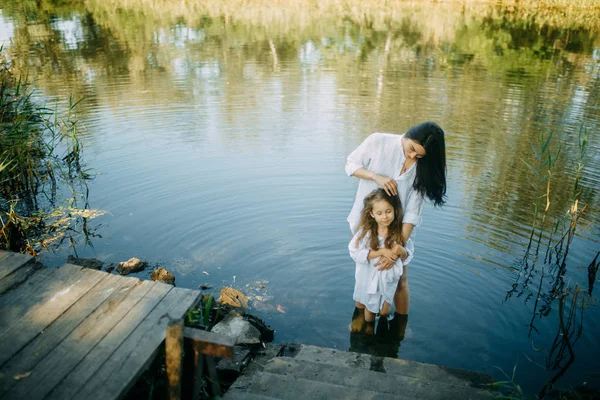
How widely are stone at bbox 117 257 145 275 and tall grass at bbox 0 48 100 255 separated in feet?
3.28

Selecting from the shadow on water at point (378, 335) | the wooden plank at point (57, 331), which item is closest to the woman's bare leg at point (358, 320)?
the shadow on water at point (378, 335)

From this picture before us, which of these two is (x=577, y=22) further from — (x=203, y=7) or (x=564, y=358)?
(x=564, y=358)

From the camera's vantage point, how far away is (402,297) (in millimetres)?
4215

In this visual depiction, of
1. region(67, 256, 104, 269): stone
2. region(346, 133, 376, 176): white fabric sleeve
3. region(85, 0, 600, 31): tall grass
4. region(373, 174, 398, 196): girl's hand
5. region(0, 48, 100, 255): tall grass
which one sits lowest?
region(67, 256, 104, 269): stone

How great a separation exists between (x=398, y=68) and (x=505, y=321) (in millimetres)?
11488

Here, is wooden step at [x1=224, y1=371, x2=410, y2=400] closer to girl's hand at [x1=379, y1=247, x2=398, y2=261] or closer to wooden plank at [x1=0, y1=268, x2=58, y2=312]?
girl's hand at [x1=379, y1=247, x2=398, y2=261]

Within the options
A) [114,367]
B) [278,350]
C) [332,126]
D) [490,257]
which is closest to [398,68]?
[332,126]

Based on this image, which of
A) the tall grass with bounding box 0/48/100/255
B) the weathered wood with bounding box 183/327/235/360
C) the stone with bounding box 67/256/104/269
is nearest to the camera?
the weathered wood with bounding box 183/327/235/360

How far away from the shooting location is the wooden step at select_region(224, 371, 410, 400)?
2703 millimetres

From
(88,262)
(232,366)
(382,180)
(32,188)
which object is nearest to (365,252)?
(382,180)

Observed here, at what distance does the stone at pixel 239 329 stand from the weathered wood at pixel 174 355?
1167 mm

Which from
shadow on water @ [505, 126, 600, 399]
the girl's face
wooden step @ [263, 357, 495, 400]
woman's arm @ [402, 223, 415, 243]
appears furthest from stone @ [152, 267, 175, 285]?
shadow on water @ [505, 126, 600, 399]

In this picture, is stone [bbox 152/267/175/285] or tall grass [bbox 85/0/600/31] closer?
stone [bbox 152/267/175/285]

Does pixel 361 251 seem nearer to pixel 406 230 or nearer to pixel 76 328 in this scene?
pixel 406 230
